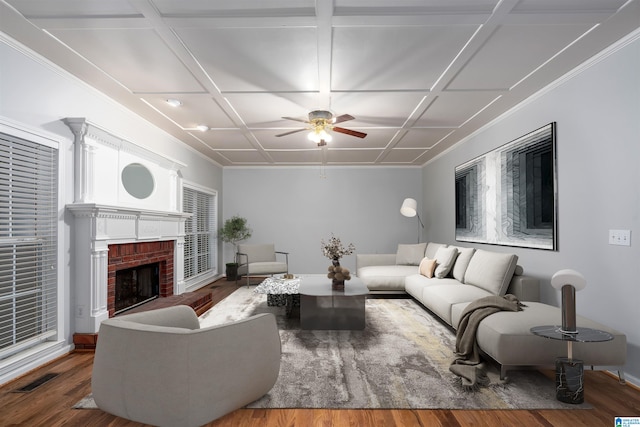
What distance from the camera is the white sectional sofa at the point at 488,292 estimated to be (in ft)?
8.55

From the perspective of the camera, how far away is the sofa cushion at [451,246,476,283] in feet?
15.5

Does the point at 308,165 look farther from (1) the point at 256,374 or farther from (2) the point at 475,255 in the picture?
(1) the point at 256,374

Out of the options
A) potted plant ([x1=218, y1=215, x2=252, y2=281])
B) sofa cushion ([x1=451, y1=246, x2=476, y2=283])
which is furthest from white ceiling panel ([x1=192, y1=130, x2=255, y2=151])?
sofa cushion ([x1=451, y1=246, x2=476, y2=283])

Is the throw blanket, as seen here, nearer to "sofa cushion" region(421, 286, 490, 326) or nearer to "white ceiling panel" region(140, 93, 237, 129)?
"sofa cushion" region(421, 286, 490, 326)

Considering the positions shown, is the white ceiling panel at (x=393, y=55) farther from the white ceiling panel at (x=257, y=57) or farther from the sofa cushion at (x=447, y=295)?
the sofa cushion at (x=447, y=295)

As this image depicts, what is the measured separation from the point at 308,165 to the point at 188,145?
9.46 ft

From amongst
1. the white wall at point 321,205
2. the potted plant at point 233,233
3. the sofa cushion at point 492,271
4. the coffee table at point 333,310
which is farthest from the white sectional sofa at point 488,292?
the potted plant at point 233,233

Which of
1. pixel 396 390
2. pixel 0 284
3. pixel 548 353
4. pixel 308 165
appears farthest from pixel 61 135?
pixel 308 165

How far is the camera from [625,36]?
271cm

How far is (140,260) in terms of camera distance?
14.5 feet

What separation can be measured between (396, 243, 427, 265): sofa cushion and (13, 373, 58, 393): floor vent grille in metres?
5.17

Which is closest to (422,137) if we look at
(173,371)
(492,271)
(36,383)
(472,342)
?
(492,271)

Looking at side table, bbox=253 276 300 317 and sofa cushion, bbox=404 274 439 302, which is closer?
side table, bbox=253 276 300 317

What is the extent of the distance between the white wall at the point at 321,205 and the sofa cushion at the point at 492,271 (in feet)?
12.9
